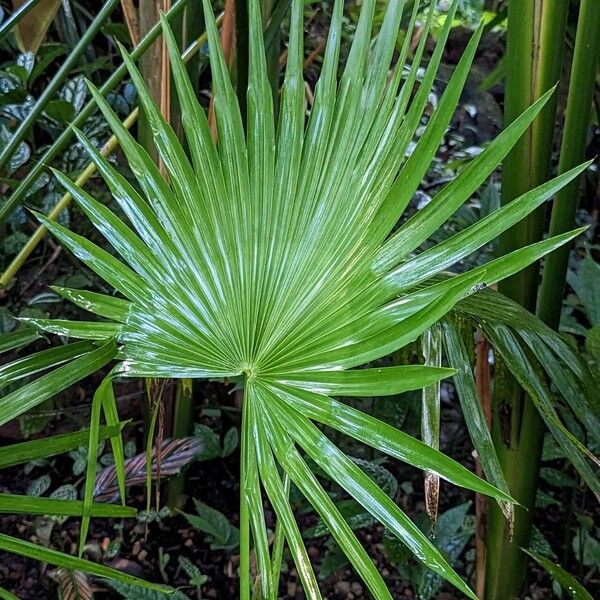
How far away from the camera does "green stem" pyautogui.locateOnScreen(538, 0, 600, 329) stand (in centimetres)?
64

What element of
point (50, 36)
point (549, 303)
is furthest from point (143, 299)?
point (50, 36)

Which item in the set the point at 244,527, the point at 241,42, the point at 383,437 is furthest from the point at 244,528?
the point at 241,42

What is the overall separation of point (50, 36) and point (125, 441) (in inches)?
38.5

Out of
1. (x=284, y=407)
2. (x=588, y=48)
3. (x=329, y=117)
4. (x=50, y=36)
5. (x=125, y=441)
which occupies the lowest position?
(x=125, y=441)

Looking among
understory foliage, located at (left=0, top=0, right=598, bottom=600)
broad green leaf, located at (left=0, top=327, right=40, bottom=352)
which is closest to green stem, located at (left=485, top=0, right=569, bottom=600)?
understory foliage, located at (left=0, top=0, right=598, bottom=600)

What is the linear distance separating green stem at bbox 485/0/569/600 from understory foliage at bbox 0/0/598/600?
11 cm

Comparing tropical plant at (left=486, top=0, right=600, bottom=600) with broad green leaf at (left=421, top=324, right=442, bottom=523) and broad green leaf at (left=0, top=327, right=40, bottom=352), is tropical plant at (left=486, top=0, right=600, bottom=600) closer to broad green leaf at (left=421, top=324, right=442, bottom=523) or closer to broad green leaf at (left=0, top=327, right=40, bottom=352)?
broad green leaf at (left=421, top=324, right=442, bottom=523)

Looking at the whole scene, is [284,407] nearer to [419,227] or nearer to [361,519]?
[419,227]

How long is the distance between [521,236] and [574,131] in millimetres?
118

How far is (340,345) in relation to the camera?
0.46 meters

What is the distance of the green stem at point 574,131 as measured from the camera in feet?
2.10

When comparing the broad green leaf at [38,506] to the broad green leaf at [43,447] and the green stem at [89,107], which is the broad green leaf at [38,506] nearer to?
the broad green leaf at [43,447]

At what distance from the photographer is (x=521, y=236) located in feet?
2.28

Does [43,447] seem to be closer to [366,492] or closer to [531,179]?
[366,492]
